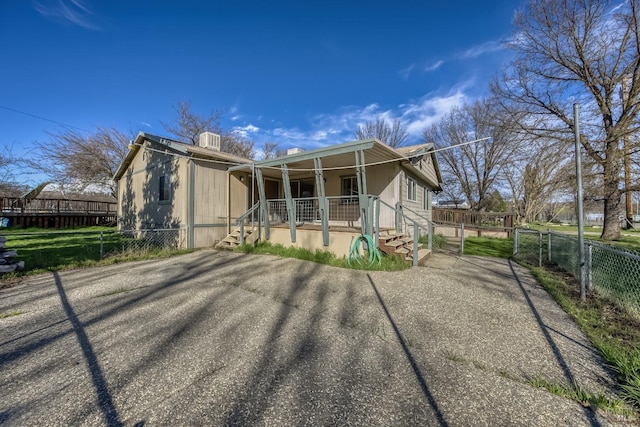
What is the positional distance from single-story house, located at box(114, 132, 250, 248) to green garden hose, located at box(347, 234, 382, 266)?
5396 millimetres

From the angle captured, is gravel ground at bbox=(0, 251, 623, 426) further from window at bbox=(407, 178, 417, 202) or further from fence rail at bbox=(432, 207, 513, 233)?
fence rail at bbox=(432, 207, 513, 233)

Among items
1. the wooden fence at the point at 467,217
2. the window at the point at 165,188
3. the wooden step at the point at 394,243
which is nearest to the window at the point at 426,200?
the wooden fence at the point at 467,217

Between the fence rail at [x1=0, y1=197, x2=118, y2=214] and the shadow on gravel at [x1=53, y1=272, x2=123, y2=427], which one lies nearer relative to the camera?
the shadow on gravel at [x1=53, y1=272, x2=123, y2=427]

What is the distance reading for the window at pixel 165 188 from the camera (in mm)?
9695

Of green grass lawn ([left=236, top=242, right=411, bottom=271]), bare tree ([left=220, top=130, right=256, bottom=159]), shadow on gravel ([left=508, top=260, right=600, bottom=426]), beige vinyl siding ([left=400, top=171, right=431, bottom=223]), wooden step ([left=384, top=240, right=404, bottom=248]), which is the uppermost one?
bare tree ([left=220, top=130, right=256, bottom=159])

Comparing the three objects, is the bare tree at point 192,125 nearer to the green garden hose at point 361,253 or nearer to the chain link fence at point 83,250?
the chain link fence at point 83,250

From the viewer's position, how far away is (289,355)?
2.67m

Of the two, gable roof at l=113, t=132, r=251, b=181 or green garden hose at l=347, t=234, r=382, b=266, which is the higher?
gable roof at l=113, t=132, r=251, b=181

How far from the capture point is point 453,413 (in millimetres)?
1889

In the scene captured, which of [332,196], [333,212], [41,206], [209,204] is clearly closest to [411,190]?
[333,212]

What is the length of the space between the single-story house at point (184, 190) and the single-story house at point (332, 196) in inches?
18.4

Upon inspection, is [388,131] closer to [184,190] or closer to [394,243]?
[394,243]

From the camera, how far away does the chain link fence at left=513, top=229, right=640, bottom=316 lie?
12.5 ft

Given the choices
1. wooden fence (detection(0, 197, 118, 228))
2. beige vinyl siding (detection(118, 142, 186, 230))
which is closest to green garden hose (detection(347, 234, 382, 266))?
beige vinyl siding (detection(118, 142, 186, 230))
